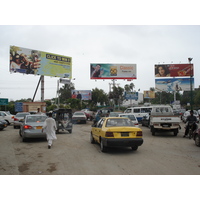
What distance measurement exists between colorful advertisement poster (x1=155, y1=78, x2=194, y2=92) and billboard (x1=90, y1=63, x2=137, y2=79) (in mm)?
6515

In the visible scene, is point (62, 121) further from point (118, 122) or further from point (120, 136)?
point (120, 136)

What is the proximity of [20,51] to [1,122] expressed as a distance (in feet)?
74.5

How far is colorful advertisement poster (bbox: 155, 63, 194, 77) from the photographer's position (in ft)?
149

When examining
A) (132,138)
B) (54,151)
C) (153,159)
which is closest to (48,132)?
(54,151)

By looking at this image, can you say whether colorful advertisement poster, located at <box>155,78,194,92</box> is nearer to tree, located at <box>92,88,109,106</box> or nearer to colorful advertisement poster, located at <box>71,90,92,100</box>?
tree, located at <box>92,88,109,106</box>

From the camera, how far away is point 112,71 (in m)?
44.6

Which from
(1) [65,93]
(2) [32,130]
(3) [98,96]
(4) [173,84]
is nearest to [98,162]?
(2) [32,130]

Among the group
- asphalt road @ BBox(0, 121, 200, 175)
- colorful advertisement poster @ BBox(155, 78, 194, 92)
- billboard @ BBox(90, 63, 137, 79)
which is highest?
billboard @ BBox(90, 63, 137, 79)

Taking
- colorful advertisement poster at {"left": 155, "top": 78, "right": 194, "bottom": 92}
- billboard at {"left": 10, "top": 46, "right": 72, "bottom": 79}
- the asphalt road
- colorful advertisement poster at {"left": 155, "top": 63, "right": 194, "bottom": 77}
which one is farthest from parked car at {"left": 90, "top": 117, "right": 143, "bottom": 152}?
colorful advertisement poster at {"left": 155, "top": 78, "right": 194, "bottom": 92}

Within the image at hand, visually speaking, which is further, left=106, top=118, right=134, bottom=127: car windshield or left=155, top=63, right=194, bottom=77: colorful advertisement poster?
left=155, top=63, right=194, bottom=77: colorful advertisement poster

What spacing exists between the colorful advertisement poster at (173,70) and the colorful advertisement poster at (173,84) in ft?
4.51

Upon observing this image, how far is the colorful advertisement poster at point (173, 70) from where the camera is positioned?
4556cm

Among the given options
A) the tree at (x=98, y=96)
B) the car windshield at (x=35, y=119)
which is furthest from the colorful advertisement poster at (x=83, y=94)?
the car windshield at (x=35, y=119)

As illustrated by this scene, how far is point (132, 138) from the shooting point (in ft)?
28.0
